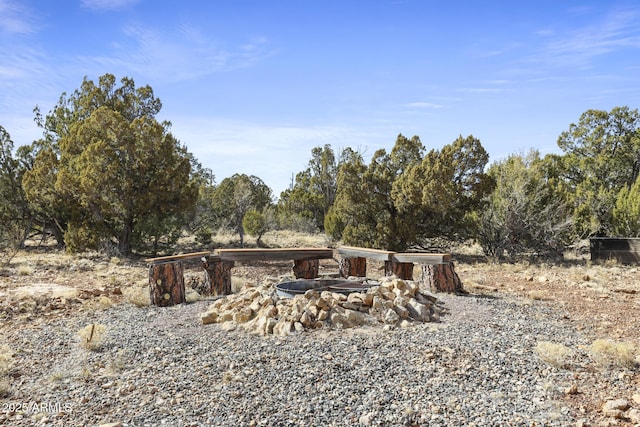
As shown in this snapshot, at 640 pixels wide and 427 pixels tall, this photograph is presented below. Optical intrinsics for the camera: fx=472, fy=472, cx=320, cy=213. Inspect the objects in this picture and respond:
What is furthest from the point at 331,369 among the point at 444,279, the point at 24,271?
the point at 24,271

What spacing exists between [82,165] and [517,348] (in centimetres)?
1351

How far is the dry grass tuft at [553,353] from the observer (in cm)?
458

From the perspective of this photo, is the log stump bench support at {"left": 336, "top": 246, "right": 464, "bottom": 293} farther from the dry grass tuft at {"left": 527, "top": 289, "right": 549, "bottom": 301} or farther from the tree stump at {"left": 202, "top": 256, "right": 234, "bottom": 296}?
the tree stump at {"left": 202, "top": 256, "right": 234, "bottom": 296}

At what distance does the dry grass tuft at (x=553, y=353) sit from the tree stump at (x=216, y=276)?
565cm

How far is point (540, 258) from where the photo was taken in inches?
576

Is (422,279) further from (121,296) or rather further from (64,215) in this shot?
(64,215)

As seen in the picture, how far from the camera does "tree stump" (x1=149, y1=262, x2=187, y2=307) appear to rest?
7.79 metres

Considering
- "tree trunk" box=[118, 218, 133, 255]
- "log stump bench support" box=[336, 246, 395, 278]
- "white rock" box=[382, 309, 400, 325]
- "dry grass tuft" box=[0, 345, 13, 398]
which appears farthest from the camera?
"tree trunk" box=[118, 218, 133, 255]

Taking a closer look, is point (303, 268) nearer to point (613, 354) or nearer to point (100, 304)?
point (100, 304)

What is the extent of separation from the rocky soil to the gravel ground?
0.7 inches

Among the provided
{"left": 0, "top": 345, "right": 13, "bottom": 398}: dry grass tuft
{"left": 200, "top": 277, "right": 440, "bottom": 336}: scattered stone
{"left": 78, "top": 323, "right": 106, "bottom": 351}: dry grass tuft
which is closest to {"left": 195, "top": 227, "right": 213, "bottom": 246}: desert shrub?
{"left": 200, "top": 277, "right": 440, "bottom": 336}: scattered stone

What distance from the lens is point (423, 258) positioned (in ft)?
27.4

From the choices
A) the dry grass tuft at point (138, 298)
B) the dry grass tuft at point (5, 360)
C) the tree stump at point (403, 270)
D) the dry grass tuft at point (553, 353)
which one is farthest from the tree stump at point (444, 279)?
the dry grass tuft at point (5, 360)

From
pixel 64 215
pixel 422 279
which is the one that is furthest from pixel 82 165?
pixel 422 279
